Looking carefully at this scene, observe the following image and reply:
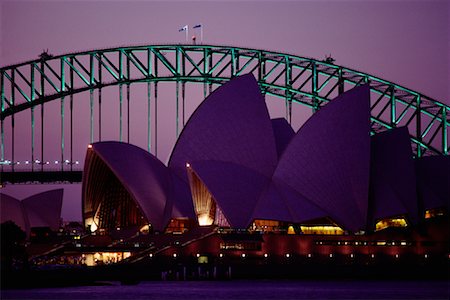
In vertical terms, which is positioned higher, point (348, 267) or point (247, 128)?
point (247, 128)

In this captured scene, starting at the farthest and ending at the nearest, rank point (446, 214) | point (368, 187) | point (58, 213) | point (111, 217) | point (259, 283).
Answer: point (58, 213), point (111, 217), point (446, 214), point (368, 187), point (259, 283)

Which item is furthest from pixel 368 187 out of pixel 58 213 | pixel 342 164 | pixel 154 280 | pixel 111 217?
pixel 58 213

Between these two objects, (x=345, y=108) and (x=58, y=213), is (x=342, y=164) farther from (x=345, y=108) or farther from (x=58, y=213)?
(x=58, y=213)

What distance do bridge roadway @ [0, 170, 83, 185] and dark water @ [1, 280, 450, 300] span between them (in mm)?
36405

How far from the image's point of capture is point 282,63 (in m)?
98.6

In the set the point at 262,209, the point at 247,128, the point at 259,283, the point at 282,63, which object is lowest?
the point at 259,283

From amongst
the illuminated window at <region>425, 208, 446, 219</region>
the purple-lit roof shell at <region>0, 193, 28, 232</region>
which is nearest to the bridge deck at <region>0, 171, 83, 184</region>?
the purple-lit roof shell at <region>0, 193, 28, 232</region>

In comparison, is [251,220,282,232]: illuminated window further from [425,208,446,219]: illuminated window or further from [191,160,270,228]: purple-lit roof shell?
[425,208,446,219]: illuminated window

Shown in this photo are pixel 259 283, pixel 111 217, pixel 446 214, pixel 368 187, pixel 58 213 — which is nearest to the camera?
pixel 259 283

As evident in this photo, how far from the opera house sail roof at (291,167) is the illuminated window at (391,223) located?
1135 mm

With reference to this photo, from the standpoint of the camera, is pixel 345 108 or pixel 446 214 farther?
pixel 446 214

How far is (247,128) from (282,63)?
18.0m

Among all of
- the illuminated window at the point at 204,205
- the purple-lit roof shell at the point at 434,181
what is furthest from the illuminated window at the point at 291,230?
the purple-lit roof shell at the point at 434,181

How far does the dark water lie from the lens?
6372 centimetres
